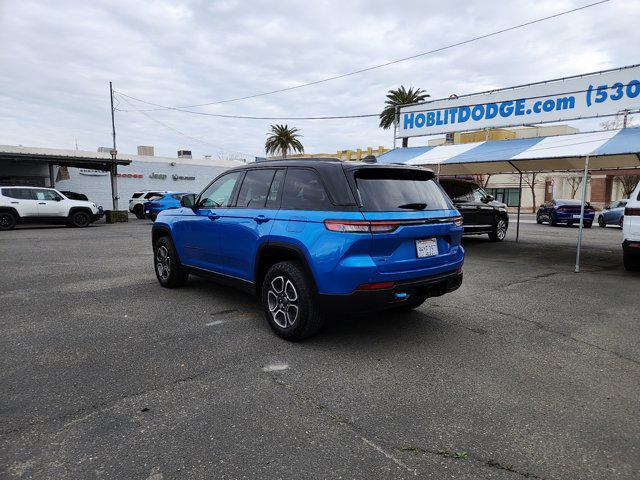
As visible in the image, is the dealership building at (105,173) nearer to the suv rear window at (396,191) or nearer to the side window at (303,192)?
the side window at (303,192)

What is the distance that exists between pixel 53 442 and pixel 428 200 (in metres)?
3.56

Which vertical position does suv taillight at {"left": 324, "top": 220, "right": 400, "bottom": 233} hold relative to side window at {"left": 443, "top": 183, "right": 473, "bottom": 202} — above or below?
below

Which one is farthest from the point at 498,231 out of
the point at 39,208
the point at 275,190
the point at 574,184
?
the point at 574,184

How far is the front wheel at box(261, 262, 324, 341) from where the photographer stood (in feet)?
12.7

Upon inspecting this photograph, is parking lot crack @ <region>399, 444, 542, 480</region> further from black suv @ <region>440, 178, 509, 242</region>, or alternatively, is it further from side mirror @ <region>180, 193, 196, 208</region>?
black suv @ <region>440, 178, 509, 242</region>

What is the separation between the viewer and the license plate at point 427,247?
3.86 meters

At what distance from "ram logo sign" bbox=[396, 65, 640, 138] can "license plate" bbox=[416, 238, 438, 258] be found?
9.47 m

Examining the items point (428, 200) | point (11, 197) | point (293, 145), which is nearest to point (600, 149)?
point (428, 200)

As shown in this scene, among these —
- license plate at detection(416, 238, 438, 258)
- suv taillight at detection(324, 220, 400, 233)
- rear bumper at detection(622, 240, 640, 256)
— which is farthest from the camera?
rear bumper at detection(622, 240, 640, 256)

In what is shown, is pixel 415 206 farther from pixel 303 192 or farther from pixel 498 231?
pixel 498 231

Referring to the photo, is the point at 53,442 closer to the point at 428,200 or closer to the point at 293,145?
the point at 428,200

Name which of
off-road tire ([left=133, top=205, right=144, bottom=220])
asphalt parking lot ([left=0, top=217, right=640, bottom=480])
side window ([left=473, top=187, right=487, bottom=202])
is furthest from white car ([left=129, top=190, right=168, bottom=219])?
asphalt parking lot ([left=0, top=217, right=640, bottom=480])

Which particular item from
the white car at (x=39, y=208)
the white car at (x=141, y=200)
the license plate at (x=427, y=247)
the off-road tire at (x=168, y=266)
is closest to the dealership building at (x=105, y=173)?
the white car at (x=141, y=200)

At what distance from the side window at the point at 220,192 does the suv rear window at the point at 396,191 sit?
187cm
